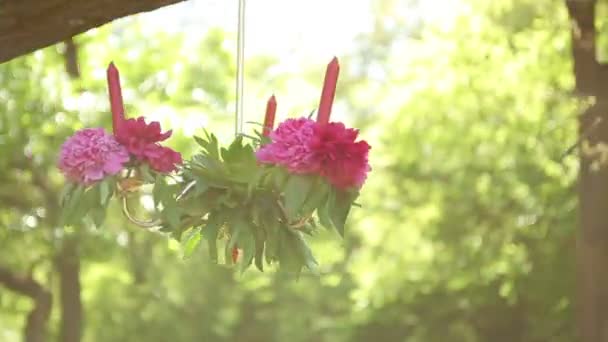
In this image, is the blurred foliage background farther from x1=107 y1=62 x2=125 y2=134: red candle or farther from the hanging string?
x1=107 y1=62 x2=125 y2=134: red candle

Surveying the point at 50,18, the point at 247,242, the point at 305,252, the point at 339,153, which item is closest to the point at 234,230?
→ the point at 247,242

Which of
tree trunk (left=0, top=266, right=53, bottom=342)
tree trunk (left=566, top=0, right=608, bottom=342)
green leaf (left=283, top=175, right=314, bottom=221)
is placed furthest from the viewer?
tree trunk (left=0, top=266, right=53, bottom=342)

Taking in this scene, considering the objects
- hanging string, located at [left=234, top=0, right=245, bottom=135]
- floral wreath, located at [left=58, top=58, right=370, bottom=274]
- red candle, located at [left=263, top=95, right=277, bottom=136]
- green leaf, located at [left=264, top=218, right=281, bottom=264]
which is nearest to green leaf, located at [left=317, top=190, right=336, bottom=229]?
floral wreath, located at [left=58, top=58, right=370, bottom=274]

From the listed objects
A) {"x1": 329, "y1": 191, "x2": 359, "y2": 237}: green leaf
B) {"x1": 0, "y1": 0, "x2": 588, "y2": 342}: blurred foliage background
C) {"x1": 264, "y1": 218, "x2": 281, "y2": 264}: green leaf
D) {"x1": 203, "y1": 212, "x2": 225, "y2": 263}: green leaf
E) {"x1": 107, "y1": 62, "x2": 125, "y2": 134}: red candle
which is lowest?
{"x1": 329, "y1": 191, "x2": 359, "y2": 237}: green leaf

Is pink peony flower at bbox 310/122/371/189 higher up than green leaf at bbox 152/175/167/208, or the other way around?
green leaf at bbox 152/175/167/208

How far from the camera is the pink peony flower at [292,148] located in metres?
A: 1.83

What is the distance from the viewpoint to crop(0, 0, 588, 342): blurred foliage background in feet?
27.6

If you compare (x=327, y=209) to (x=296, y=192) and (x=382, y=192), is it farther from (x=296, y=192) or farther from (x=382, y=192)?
(x=382, y=192)

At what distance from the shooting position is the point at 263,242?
6.53 feet

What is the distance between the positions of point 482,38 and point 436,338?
3.40 m

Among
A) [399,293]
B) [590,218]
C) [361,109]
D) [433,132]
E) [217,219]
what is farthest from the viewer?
[361,109]

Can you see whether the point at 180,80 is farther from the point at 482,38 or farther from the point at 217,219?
the point at 217,219

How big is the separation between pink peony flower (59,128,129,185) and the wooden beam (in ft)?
0.65

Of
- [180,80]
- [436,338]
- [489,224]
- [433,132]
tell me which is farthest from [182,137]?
[436,338]
